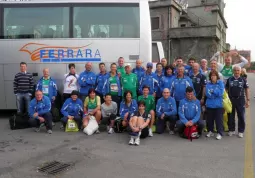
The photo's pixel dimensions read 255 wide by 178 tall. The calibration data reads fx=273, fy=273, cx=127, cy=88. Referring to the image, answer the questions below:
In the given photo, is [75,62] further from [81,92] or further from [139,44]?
[139,44]

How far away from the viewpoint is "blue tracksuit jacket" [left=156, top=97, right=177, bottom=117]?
21.5ft

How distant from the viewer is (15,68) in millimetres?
8180

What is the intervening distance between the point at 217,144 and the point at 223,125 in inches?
43.4

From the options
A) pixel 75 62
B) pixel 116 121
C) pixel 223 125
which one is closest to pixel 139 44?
pixel 75 62

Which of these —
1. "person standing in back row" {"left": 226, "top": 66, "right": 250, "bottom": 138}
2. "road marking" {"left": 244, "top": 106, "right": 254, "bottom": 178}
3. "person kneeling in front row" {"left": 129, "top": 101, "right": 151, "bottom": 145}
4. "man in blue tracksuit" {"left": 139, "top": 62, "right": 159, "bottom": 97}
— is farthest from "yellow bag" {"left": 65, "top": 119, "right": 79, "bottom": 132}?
"road marking" {"left": 244, "top": 106, "right": 254, "bottom": 178}

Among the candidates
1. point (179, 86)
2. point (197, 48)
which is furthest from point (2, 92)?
point (197, 48)

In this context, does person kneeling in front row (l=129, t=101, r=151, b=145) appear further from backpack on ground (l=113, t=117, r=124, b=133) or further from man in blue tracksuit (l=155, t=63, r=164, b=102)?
man in blue tracksuit (l=155, t=63, r=164, b=102)

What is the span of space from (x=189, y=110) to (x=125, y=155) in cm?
205

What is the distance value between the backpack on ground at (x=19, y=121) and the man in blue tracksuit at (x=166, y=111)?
11.4 ft

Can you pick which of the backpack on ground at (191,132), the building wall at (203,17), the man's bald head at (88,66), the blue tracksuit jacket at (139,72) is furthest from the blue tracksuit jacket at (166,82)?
the building wall at (203,17)

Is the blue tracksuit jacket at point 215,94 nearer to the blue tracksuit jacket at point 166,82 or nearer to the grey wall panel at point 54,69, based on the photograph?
the blue tracksuit jacket at point 166,82

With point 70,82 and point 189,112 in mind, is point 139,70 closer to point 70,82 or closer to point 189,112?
point 70,82

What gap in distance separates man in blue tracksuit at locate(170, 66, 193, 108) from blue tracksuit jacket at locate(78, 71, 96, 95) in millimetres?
2207

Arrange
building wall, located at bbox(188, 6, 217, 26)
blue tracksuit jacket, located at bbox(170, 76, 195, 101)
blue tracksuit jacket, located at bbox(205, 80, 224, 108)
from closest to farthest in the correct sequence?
blue tracksuit jacket, located at bbox(205, 80, 224, 108) → blue tracksuit jacket, located at bbox(170, 76, 195, 101) → building wall, located at bbox(188, 6, 217, 26)
